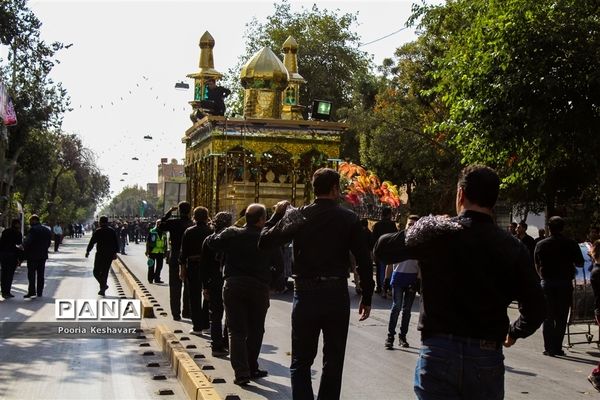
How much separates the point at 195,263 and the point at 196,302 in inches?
20.8

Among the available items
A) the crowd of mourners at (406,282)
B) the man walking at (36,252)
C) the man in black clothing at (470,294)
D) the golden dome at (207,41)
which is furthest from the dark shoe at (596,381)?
the golden dome at (207,41)

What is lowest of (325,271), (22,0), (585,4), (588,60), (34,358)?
(34,358)

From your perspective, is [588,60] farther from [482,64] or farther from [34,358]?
[34,358]

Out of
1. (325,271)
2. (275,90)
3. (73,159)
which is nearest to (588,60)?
(275,90)

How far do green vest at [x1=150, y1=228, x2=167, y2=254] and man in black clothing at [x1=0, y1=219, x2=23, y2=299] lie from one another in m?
4.92

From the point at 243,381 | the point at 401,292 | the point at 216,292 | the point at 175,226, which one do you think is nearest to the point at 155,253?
the point at 175,226

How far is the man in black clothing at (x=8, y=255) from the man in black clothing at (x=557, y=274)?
12.0 m

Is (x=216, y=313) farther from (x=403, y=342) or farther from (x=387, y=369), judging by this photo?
(x=403, y=342)

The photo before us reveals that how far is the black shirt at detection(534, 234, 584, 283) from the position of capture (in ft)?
38.9

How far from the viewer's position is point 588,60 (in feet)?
52.7

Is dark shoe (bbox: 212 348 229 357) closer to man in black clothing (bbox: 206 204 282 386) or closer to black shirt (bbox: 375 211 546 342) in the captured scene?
man in black clothing (bbox: 206 204 282 386)

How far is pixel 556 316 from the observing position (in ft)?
38.6

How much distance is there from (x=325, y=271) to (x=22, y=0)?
22.5 m

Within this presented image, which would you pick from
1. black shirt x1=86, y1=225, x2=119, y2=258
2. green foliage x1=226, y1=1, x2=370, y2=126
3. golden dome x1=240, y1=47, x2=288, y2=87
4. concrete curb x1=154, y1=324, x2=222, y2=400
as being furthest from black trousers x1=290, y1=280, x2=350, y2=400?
green foliage x1=226, y1=1, x2=370, y2=126
